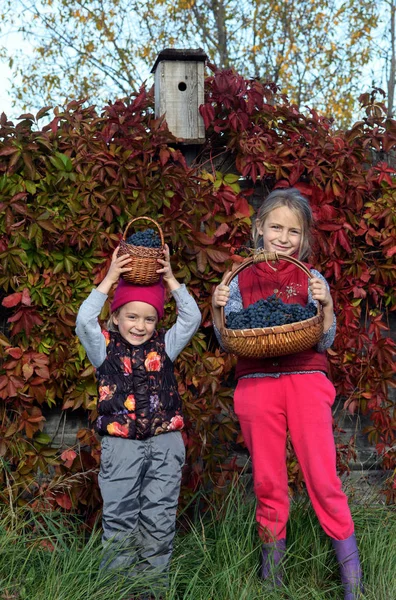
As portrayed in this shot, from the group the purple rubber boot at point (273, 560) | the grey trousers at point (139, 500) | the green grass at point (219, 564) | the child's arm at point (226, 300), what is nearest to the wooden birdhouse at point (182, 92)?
the child's arm at point (226, 300)

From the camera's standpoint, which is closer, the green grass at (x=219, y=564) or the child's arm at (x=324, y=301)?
the green grass at (x=219, y=564)

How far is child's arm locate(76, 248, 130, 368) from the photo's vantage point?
2711 mm

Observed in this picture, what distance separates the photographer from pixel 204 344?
11.8 ft

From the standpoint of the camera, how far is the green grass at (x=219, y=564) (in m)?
2.49

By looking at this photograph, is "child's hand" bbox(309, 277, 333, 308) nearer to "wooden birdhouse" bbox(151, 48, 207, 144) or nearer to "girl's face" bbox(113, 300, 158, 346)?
"girl's face" bbox(113, 300, 158, 346)

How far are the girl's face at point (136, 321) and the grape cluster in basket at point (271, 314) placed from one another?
0.34 meters

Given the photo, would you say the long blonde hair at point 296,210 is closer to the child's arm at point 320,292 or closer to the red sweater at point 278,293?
the red sweater at point 278,293

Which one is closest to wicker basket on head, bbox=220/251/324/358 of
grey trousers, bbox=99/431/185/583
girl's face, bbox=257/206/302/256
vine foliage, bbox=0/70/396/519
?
girl's face, bbox=257/206/302/256

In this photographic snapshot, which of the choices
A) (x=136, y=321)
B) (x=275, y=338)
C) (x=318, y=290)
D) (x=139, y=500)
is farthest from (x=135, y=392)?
(x=318, y=290)

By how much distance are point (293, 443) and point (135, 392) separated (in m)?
0.65

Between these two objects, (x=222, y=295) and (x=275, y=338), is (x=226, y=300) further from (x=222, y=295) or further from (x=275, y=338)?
(x=275, y=338)

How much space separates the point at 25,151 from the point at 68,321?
2.74ft

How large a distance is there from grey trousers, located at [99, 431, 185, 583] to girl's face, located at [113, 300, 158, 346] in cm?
39

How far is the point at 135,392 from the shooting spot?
108 inches
